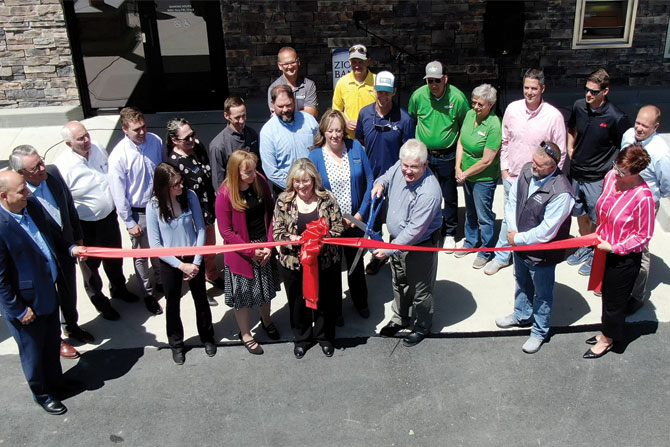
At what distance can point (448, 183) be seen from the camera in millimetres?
6805

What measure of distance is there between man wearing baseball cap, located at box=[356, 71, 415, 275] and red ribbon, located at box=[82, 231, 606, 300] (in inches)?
40.5

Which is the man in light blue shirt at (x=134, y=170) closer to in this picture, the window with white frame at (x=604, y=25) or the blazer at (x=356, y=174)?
the blazer at (x=356, y=174)

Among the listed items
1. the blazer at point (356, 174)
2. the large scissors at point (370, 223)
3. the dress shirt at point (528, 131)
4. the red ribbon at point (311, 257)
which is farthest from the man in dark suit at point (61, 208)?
the dress shirt at point (528, 131)

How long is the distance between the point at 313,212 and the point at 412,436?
174 cm

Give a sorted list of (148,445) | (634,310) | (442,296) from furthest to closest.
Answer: (442,296), (634,310), (148,445)

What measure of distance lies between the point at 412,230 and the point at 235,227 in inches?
52.9

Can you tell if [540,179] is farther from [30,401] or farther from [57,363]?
[30,401]

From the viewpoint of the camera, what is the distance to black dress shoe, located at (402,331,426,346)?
5445mm

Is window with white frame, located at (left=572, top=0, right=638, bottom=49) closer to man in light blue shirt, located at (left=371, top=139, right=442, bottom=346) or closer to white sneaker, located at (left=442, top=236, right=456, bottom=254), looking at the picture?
white sneaker, located at (left=442, top=236, right=456, bottom=254)

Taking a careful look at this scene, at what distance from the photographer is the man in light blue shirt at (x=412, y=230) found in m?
5.02

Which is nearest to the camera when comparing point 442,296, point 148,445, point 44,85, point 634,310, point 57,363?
point 148,445

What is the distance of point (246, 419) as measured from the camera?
466 centimetres

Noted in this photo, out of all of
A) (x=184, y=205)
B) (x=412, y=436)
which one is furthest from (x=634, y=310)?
(x=184, y=205)

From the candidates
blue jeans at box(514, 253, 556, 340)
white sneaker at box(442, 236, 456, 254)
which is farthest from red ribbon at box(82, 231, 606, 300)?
white sneaker at box(442, 236, 456, 254)
